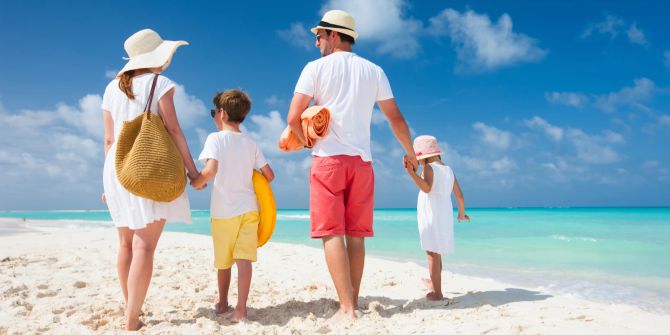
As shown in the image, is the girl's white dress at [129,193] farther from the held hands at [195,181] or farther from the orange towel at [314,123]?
the orange towel at [314,123]

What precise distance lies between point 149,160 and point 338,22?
5.67 feet

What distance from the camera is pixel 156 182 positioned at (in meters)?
2.87

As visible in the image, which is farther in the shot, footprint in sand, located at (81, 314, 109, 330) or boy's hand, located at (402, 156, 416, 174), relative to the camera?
boy's hand, located at (402, 156, 416, 174)

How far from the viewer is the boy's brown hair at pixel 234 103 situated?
3510mm

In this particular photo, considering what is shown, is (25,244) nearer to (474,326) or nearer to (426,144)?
(426,144)

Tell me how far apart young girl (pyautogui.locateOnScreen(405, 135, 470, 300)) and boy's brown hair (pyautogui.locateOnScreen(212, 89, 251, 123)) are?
1.51 metres

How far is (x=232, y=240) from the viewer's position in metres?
3.45

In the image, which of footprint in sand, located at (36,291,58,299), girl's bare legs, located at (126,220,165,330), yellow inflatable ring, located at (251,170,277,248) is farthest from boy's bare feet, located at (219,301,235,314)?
footprint in sand, located at (36,291,58,299)

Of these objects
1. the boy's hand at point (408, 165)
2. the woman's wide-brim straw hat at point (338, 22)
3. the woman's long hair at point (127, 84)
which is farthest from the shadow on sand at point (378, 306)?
the woman's wide-brim straw hat at point (338, 22)

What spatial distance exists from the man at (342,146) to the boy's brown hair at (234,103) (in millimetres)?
405

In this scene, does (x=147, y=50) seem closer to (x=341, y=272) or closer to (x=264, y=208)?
(x=264, y=208)

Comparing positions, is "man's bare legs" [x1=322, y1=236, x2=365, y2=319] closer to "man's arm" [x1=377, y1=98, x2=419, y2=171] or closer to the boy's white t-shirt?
the boy's white t-shirt

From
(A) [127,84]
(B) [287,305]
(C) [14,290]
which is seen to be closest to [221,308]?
(B) [287,305]

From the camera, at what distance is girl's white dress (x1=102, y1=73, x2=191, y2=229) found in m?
2.96
